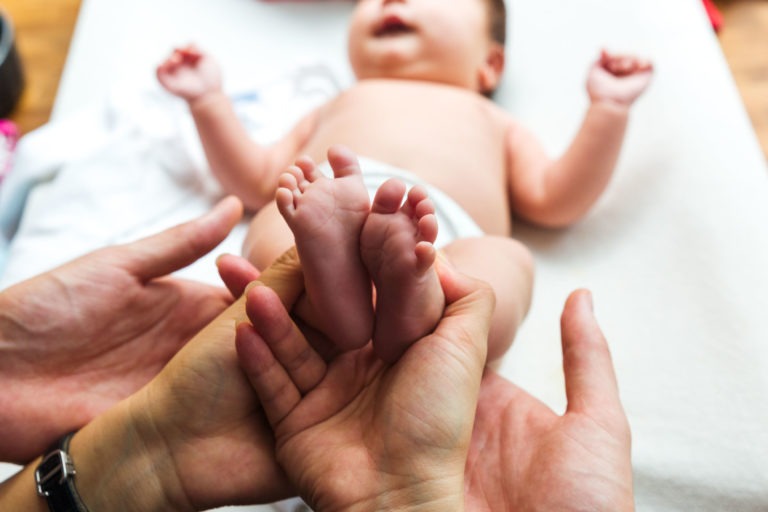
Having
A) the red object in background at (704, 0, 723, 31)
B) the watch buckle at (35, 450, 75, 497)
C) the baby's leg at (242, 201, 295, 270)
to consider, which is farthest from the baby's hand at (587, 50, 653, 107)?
the watch buckle at (35, 450, 75, 497)

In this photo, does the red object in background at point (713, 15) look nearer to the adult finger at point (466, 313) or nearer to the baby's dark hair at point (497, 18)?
the baby's dark hair at point (497, 18)

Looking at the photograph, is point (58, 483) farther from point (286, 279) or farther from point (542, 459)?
point (542, 459)

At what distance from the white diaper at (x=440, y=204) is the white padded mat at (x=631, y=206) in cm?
17

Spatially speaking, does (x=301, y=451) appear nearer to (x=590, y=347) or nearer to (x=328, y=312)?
(x=328, y=312)

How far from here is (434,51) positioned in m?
1.19

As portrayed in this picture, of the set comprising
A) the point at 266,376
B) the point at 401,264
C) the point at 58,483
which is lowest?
the point at 58,483

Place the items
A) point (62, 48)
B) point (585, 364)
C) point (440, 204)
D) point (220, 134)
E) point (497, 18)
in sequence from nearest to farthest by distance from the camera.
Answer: point (585, 364) → point (440, 204) → point (220, 134) → point (497, 18) → point (62, 48)

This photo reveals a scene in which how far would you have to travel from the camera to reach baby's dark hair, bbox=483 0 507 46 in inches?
50.3

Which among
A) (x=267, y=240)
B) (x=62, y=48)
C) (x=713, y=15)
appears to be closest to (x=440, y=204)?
(x=267, y=240)

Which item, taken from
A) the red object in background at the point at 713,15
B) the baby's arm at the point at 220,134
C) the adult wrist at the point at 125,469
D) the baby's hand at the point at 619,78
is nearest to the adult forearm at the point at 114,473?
the adult wrist at the point at 125,469

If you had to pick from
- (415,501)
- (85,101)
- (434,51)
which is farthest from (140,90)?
(415,501)

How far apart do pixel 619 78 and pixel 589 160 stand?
0.51 feet

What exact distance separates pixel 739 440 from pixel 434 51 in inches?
28.7

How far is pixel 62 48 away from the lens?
6.00 ft
